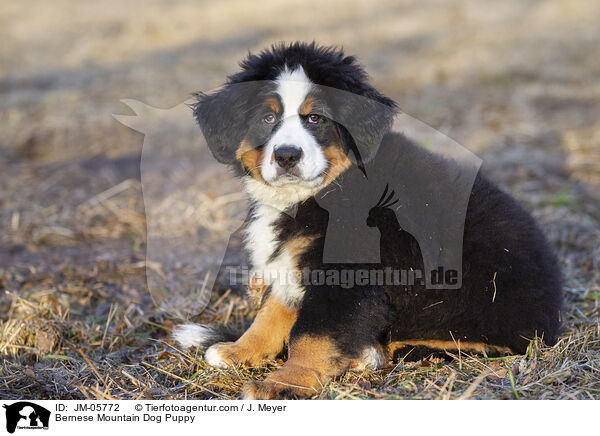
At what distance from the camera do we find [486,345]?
3164mm

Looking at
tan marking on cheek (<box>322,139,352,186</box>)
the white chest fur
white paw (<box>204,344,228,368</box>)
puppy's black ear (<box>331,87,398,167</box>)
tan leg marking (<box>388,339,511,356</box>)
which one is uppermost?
puppy's black ear (<box>331,87,398,167</box>)

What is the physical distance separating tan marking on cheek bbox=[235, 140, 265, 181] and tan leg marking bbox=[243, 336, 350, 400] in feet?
3.21

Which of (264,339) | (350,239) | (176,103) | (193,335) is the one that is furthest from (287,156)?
(176,103)

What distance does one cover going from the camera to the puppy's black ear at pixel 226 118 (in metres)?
3.37

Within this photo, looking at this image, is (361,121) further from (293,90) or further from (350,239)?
(350,239)

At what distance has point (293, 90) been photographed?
3.23m

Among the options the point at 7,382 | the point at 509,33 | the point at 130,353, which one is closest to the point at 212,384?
the point at 130,353

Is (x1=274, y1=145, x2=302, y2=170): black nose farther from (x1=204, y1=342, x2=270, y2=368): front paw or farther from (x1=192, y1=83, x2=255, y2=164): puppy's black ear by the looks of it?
(x1=204, y1=342, x2=270, y2=368): front paw

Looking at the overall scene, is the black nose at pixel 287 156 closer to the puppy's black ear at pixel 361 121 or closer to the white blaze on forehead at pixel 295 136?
the white blaze on forehead at pixel 295 136

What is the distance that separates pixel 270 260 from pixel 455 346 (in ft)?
3.60
